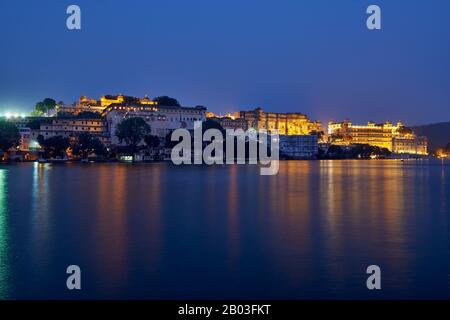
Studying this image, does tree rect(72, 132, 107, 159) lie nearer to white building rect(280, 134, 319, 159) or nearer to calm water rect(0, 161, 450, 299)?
calm water rect(0, 161, 450, 299)

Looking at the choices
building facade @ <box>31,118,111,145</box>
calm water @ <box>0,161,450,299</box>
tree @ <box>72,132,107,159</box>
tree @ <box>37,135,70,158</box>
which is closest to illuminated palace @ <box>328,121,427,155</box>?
building facade @ <box>31,118,111,145</box>

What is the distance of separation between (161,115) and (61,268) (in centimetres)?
6823

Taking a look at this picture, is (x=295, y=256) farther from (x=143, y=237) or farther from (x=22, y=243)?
(x=22, y=243)

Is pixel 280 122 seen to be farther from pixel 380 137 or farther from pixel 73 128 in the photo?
pixel 73 128

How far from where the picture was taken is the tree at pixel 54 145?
6144 centimetres

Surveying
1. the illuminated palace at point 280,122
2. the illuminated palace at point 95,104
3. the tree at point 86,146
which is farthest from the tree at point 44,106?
the illuminated palace at point 280,122

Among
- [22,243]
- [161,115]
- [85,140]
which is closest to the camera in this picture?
[22,243]

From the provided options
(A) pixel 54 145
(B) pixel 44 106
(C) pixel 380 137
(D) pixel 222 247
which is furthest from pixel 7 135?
(C) pixel 380 137

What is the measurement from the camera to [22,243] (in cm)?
1095

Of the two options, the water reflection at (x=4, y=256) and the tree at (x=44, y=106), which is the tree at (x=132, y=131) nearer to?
the tree at (x=44, y=106)

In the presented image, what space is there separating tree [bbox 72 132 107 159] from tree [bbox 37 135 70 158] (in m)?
1.31

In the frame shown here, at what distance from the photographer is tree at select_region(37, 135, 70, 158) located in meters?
61.4

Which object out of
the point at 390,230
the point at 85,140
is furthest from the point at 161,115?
the point at 390,230
